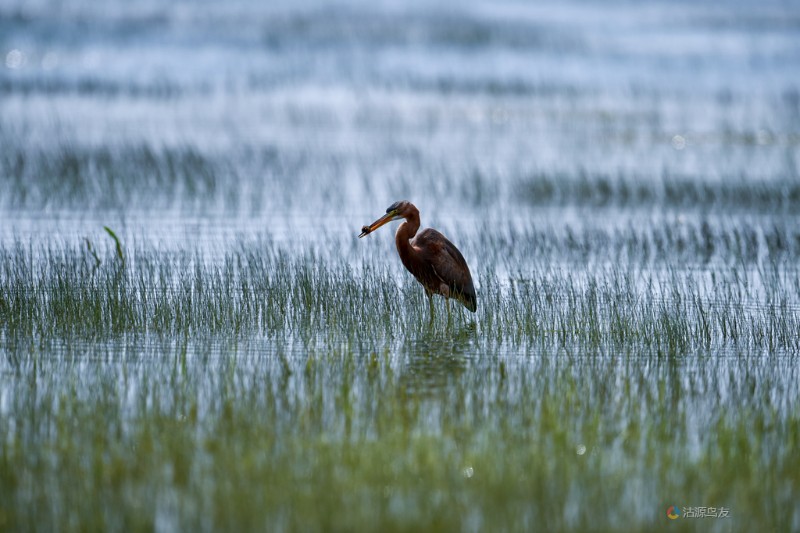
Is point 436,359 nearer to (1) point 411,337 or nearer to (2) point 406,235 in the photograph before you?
(1) point 411,337

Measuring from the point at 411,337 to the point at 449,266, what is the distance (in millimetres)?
903

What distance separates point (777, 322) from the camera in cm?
972

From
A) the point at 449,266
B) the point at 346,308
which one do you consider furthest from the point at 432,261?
the point at 346,308

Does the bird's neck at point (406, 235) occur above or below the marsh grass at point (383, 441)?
above

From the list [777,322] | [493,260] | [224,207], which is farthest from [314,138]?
[777,322]

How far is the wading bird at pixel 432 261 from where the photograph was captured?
9969 millimetres

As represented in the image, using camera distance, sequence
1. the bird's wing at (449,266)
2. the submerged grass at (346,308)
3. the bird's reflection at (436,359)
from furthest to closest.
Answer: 1. the bird's wing at (449,266)
2. the submerged grass at (346,308)
3. the bird's reflection at (436,359)

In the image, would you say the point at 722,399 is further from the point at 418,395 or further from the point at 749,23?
the point at 749,23

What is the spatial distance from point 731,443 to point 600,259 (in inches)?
295

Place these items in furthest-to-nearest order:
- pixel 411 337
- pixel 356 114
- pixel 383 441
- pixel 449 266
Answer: pixel 356 114, pixel 449 266, pixel 411 337, pixel 383 441

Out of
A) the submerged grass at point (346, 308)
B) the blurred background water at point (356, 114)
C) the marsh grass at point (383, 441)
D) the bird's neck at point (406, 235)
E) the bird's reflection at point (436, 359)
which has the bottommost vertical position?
the marsh grass at point (383, 441)

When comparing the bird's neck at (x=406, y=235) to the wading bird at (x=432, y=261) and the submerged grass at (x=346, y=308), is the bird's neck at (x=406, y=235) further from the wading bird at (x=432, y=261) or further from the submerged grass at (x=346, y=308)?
the submerged grass at (x=346, y=308)

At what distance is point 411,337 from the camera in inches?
366

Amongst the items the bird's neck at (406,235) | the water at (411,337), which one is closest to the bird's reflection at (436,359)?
the water at (411,337)
